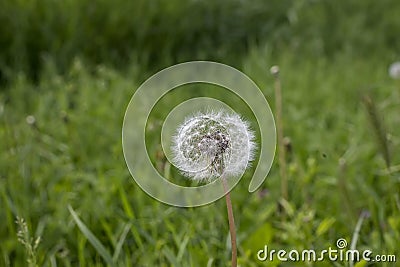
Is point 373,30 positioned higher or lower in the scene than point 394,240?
higher

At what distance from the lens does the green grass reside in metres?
1.56

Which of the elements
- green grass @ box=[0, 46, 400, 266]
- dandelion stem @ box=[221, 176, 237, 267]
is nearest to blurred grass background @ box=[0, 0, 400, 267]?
green grass @ box=[0, 46, 400, 266]

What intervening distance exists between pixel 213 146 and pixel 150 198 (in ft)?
3.19

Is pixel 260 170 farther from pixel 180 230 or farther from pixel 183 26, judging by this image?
pixel 183 26

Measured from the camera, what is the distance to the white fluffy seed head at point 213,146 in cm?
97

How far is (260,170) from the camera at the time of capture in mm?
2211

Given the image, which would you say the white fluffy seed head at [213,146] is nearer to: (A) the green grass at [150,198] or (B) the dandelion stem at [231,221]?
(B) the dandelion stem at [231,221]

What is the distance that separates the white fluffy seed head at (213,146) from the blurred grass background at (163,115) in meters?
0.36

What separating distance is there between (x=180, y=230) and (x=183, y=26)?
215 centimetres

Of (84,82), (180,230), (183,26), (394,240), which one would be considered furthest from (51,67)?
(394,240)

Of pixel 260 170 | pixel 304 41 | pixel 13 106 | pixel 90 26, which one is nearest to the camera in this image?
pixel 260 170

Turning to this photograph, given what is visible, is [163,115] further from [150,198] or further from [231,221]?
[231,221]

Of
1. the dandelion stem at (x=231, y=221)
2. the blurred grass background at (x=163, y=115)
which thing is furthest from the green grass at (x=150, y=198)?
the dandelion stem at (x=231, y=221)

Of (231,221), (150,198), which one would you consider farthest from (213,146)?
(150,198)
